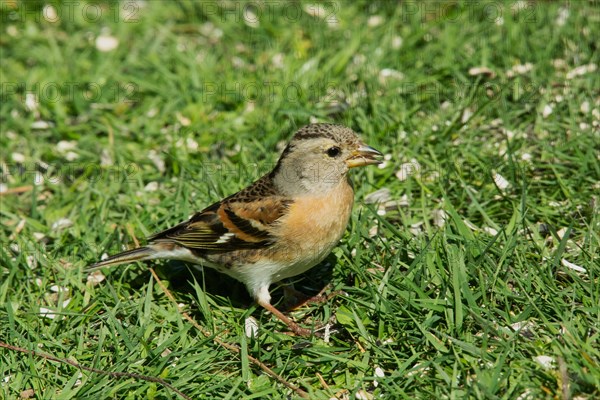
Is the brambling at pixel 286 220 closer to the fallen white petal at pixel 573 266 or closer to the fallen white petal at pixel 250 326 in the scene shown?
the fallen white petal at pixel 250 326

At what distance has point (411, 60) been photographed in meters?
5.76

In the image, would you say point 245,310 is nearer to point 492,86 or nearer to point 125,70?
point 492,86

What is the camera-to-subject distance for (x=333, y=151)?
395 cm

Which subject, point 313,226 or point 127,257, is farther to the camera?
point 127,257

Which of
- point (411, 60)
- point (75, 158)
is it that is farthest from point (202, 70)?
point (411, 60)

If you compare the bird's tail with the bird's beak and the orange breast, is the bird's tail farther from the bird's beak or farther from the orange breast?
the bird's beak

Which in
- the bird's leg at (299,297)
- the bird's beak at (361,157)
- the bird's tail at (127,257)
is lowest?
the bird's leg at (299,297)

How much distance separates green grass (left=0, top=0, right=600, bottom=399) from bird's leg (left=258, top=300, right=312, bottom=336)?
0.23 feet

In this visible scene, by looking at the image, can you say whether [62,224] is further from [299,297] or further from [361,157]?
[361,157]

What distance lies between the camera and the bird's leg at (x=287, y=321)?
150 inches

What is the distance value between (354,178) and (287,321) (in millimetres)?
1276

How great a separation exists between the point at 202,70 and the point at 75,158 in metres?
1.25

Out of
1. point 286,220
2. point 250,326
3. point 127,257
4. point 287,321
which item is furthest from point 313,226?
point 127,257

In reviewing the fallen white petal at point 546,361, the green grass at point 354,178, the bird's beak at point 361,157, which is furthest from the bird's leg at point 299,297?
the fallen white petal at point 546,361
